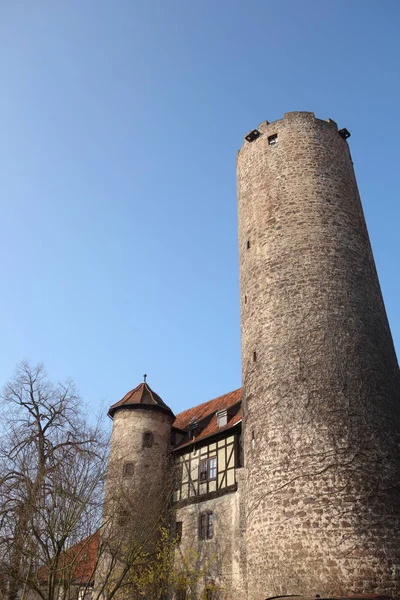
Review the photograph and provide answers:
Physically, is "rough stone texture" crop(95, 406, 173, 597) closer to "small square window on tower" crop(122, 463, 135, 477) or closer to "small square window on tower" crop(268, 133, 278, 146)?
"small square window on tower" crop(122, 463, 135, 477)

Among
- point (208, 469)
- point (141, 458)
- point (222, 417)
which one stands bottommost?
point (208, 469)

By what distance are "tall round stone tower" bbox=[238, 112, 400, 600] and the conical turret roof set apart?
278 inches

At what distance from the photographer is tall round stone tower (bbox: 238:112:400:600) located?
12.6m

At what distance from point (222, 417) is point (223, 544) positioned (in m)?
4.85

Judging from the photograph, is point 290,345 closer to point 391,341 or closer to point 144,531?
point 391,341

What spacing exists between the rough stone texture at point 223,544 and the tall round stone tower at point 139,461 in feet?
4.18

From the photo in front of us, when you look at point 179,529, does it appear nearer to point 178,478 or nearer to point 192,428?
point 178,478

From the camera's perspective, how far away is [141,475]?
20.9 meters

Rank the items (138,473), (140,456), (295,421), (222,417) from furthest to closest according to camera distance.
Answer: (140,456)
(138,473)
(222,417)
(295,421)

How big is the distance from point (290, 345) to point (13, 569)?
910 centimetres

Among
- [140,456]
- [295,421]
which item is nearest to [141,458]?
[140,456]

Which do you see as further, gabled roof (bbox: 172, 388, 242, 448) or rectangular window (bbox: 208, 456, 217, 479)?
gabled roof (bbox: 172, 388, 242, 448)

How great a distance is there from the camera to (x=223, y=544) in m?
17.1

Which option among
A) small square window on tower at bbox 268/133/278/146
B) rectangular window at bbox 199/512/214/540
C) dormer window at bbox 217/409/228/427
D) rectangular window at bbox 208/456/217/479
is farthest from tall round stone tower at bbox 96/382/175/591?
small square window on tower at bbox 268/133/278/146
